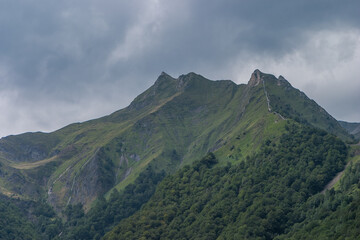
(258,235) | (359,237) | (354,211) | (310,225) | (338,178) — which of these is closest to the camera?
(359,237)

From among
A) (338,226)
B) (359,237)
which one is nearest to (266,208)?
(338,226)

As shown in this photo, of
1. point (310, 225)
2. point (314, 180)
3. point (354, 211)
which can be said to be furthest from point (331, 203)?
point (314, 180)

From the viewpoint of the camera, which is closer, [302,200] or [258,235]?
[258,235]

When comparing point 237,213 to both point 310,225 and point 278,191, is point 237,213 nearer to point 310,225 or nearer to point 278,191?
point 278,191

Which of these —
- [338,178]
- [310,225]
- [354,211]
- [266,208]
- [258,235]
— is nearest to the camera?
[354,211]

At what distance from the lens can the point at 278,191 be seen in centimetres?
19438

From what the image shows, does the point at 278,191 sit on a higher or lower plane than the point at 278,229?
higher

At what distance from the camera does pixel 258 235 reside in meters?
168

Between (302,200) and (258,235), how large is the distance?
96.7 feet

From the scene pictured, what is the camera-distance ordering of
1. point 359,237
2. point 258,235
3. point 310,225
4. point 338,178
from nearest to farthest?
point 359,237 → point 310,225 → point 258,235 → point 338,178

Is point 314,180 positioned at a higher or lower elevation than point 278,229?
higher

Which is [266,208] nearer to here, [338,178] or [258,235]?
[258,235]

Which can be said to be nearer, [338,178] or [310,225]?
[310,225]

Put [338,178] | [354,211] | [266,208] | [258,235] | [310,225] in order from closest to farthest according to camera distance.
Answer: [354,211] < [310,225] < [258,235] < [266,208] < [338,178]
